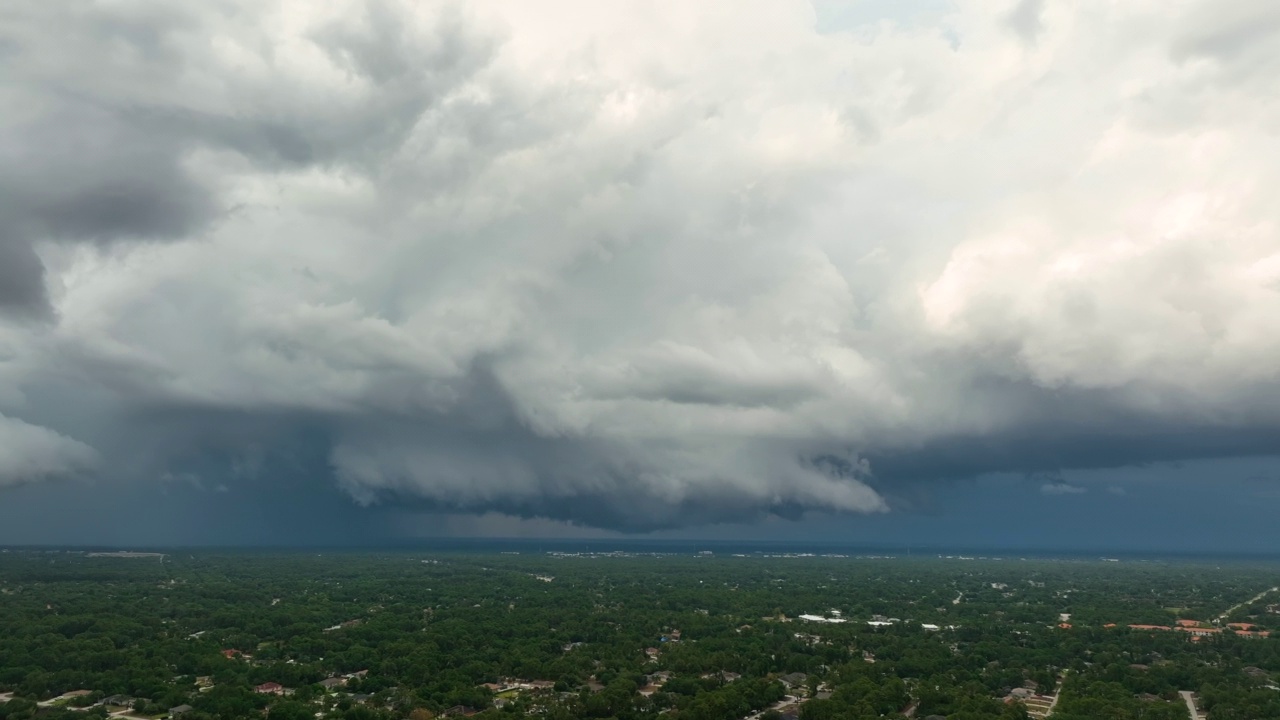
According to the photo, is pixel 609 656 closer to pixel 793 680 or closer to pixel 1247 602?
pixel 793 680

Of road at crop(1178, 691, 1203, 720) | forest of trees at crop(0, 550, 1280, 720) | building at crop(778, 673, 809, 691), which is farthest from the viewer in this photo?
building at crop(778, 673, 809, 691)

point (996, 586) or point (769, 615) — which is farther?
point (996, 586)

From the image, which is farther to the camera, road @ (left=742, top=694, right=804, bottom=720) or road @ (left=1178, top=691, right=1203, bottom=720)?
road @ (left=1178, top=691, right=1203, bottom=720)

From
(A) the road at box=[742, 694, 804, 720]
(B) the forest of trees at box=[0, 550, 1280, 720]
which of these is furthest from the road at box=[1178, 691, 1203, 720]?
(A) the road at box=[742, 694, 804, 720]

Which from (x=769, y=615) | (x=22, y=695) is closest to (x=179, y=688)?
(x=22, y=695)

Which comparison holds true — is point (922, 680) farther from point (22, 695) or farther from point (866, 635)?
point (22, 695)

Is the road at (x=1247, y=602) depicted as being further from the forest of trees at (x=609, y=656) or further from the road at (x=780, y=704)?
the road at (x=780, y=704)

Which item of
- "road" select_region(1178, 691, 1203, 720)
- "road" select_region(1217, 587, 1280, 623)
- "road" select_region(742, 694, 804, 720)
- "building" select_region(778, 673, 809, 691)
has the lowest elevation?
"road" select_region(1217, 587, 1280, 623)

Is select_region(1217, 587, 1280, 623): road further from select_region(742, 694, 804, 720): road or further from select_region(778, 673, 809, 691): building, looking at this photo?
select_region(742, 694, 804, 720): road
